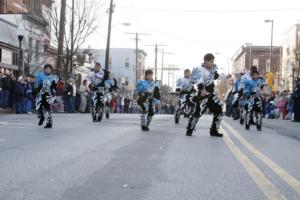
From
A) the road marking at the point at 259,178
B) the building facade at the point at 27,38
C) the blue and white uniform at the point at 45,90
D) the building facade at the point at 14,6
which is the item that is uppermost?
the building facade at the point at 14,6

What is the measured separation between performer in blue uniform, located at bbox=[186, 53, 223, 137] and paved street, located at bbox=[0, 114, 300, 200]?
1546 millimetres

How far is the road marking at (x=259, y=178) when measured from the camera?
5918mm

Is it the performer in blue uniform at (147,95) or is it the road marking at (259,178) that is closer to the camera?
the road marking at (259,178)

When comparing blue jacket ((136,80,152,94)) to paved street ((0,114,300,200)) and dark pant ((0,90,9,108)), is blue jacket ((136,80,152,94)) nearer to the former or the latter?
paved street ((0,114,300,200))

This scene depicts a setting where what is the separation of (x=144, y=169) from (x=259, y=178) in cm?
147

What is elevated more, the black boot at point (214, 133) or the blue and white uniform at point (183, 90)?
the blue and white uniform at point (183, 90)

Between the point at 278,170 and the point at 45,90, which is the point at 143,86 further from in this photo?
the point at 278,170

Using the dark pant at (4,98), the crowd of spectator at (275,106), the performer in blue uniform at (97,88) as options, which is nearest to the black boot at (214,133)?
the performer in blue uniform at (97,88)

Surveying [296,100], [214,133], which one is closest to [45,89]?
[214,133]

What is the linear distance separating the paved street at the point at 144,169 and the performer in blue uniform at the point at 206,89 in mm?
1546

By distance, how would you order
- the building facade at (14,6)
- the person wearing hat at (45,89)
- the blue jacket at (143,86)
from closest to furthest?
the person wearing hat at (45,89), the blue jacket at (143,86), the building facade at (14,6)

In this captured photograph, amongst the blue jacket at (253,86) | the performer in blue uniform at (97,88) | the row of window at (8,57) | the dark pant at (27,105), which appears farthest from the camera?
the row of window at (8,57)

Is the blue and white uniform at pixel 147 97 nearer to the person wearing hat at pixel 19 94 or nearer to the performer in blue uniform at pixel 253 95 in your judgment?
the performer in blue uniform at pixel 253 95

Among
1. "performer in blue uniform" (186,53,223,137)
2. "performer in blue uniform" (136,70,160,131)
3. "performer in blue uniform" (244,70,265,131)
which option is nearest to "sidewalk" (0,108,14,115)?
"performer in blue uniform" (136,70,160,131)
